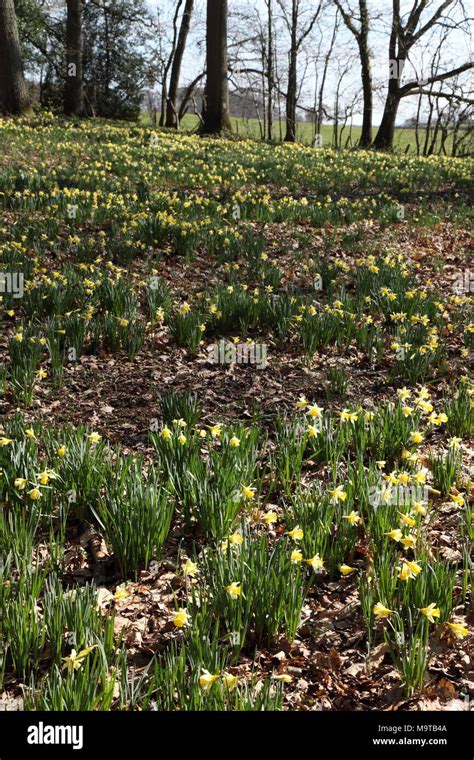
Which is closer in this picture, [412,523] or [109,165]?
[412,523]

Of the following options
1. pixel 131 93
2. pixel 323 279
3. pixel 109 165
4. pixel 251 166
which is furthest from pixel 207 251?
pixel 131 93

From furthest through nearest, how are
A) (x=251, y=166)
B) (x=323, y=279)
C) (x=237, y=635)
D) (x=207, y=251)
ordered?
1. (x=251, y=166)
2. (x=207, y=251)
3. (x=323, y=279)
4. (x=237, y=635)

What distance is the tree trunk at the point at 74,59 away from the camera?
52.6ft

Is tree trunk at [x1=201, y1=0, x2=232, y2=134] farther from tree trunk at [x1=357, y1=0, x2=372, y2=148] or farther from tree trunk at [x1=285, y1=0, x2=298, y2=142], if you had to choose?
tree trunk at [x1=357, y1=0, x2=372, y2=148]

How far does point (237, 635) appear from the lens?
2.03 metres

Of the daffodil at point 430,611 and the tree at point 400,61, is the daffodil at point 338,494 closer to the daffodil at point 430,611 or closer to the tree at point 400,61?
the daffodil at point 430,611

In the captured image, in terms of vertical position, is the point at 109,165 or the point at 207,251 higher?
the point at 109,165

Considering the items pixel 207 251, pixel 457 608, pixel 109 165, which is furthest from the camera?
pixel 109 165

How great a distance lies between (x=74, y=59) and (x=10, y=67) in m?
4.29

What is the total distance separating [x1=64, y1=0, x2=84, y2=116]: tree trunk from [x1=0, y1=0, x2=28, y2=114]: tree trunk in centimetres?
184

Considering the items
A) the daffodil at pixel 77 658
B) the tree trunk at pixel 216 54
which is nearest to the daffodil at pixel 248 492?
the daffodil at pixel 77 658
